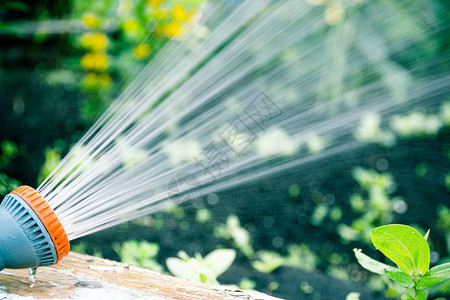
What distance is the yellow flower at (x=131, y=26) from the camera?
1.20 metres

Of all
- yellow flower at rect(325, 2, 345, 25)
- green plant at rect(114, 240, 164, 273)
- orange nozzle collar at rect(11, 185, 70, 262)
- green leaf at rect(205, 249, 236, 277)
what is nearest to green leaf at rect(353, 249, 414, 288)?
green leaf at rect(205, 249, 236, 277)

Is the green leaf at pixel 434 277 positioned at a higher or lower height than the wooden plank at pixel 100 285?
lower

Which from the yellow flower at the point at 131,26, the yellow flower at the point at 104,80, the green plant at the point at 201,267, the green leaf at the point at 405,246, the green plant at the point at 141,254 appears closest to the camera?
the green leaf at the point at 405,246

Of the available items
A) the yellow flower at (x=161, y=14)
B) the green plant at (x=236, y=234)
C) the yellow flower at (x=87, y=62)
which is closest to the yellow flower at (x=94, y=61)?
the yellow flower at (x=87, y=62)

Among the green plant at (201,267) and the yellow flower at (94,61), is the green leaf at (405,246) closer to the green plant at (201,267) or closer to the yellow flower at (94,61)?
the green plant at (201,267)

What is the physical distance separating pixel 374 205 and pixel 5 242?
111 cm

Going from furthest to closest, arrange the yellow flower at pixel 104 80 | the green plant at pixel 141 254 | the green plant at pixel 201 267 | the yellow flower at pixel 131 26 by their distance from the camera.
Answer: the yellow flower at pixel 104 80
the yellow flower at pixel 131 26
the green plant at pixel 141 254
the green plant at pixel 201 267

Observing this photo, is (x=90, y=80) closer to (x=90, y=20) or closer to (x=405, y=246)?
(x=90, y=20)

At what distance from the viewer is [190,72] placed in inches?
50.3

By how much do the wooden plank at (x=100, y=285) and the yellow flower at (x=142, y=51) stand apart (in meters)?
0.67

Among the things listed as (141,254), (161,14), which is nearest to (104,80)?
(161,14)

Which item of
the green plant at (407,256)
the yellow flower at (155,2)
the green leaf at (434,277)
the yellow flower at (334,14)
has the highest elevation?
the yellow flower at (155,2)

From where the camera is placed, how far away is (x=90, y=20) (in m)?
1.21

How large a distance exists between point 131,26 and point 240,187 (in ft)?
2.25
